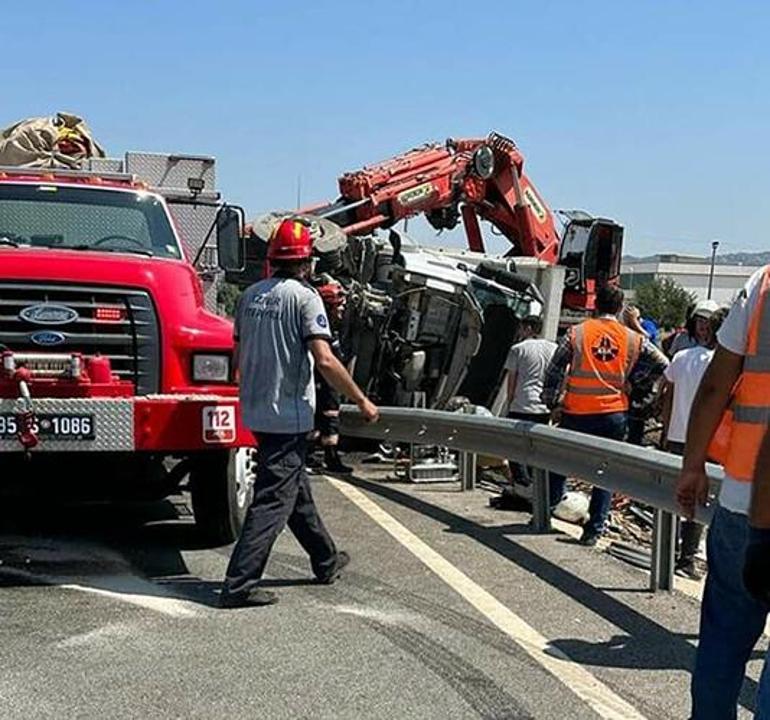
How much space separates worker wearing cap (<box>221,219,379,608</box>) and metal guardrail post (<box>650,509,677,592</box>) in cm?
171

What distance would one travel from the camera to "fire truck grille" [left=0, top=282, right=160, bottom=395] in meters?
6.59

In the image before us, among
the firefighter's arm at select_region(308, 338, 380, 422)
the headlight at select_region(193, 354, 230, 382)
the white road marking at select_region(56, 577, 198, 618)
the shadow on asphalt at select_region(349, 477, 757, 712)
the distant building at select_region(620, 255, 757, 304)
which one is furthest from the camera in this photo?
the distant building at select_region(620, 255, 757, 304)

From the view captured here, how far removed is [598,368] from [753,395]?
428cm

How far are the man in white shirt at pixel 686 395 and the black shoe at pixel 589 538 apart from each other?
1.82ft

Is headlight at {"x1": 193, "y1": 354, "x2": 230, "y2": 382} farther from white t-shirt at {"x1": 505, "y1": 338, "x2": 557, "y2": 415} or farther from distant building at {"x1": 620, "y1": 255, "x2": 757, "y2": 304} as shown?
distant building at {"x1": 620, "y1": 255, "x2": 757, "y2": 304}

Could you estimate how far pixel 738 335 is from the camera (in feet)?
12.2

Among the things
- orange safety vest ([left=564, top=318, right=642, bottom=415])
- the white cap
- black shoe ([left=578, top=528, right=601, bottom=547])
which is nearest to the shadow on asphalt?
black shoe ([left=578, top=528, right=601, bottom=547])

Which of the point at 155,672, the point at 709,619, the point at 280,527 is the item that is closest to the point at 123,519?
the point at 280,527

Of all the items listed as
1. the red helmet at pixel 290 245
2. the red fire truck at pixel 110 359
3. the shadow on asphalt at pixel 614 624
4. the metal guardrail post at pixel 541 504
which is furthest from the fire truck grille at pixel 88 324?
the metal guardrail post at pixel 541 504

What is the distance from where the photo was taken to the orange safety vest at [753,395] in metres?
3.64

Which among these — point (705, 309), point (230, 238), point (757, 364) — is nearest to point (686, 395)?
point (705, 309)

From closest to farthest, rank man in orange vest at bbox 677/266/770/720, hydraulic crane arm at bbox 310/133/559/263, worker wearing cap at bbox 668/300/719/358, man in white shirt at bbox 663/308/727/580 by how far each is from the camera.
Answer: man in orange vest at bbox 677/266/770/720 < man in white shirt at bbox 663/308/727/580 < worker wearing cap at bbox 668/300/719/358 < hydraulic crane arm at bbox 310/133/559/263

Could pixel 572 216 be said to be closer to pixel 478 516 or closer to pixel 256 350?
pixel 478 516

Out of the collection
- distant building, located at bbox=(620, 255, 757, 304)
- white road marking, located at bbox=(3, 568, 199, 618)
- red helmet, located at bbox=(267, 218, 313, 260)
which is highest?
distant building, located at bbox=(620, 255, 757, 304)
